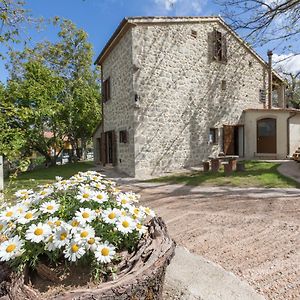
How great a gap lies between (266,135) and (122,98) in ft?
29.8

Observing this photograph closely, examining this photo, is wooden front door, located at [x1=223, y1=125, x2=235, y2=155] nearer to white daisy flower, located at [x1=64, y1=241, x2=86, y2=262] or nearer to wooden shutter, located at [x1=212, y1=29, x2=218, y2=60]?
wooden shutter, located at [x1=212, y1=29, x2=218, y2=60]

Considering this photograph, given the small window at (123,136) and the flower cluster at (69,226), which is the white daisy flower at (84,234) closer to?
the flower cluster at (69,226)

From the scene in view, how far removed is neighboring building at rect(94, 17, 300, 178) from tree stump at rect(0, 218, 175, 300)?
28.2 ft

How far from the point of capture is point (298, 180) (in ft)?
27.3

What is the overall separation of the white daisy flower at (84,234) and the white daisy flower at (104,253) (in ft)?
0.32

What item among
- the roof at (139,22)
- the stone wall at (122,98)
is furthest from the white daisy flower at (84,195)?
the roof at (139,22)

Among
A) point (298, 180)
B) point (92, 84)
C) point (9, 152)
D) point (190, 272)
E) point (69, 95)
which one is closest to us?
point (190, 272)

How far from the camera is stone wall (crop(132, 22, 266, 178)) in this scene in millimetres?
10633

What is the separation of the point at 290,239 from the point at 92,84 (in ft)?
75.6

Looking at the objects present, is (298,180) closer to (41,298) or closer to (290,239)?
(290,239)

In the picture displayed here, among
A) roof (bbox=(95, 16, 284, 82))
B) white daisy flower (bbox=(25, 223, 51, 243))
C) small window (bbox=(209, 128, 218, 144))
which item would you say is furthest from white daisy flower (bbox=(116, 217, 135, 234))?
small window (bbox=(209, 128, 218, 144))

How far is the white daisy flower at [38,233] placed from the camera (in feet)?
5.03

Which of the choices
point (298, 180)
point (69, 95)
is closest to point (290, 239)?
point (298, 180)

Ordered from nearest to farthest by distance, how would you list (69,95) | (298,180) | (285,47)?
(298,180) → (285,47) → (69,95)
